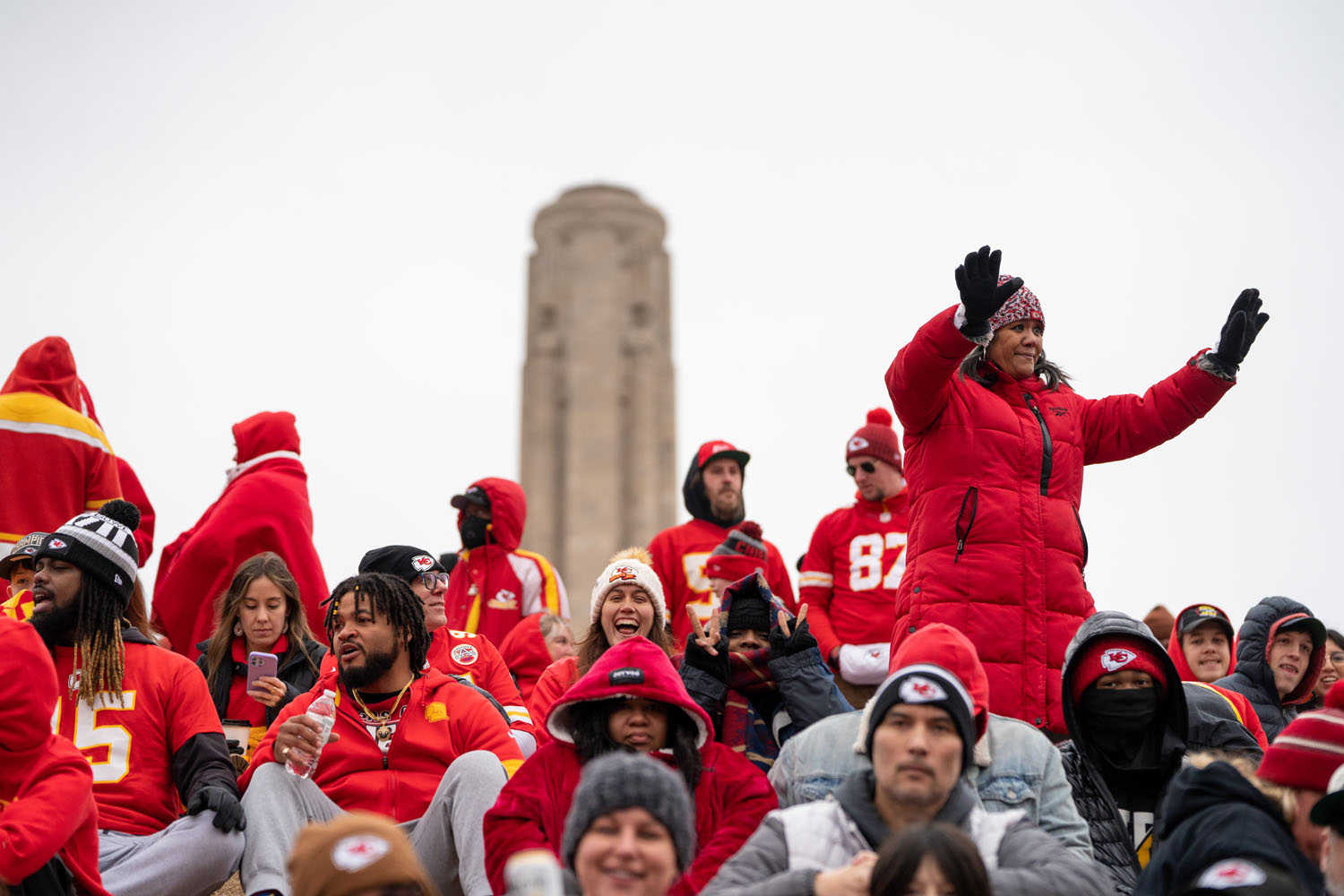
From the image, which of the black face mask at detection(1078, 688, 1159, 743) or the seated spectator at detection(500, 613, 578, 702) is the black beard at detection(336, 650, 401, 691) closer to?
the black face mask at detection(1078, 688, 1159, 743)

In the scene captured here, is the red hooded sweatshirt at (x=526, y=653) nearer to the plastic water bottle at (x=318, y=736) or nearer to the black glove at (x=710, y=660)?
the black glove at (x=710, y=660)

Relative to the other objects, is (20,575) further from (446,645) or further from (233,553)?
(446,645)

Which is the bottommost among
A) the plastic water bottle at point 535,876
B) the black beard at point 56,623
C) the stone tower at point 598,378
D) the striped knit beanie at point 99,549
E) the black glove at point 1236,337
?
the plastic water bottle at point 535,876

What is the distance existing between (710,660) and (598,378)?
76.2 feet

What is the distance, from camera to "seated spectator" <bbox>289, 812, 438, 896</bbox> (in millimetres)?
3396

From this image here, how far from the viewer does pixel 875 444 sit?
8.13 metres

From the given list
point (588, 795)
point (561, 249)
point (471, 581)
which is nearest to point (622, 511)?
point (561, 249)

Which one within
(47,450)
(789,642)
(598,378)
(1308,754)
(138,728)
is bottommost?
(1308,754)

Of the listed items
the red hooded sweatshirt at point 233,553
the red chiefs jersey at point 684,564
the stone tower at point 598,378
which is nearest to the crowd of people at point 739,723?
the red hooded sweatshirt at point 233,553

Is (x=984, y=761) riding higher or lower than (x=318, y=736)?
lower

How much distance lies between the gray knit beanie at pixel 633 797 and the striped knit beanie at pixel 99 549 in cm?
244

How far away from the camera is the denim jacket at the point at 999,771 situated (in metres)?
4.35

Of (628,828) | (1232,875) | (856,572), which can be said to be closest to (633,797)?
(628,828)

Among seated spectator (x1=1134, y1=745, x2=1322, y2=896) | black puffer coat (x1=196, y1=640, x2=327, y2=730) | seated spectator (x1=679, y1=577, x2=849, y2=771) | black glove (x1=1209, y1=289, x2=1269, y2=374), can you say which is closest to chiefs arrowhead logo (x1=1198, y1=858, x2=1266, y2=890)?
seated spectator (x1=1134, y1=745, x2=1322, y2=896)
